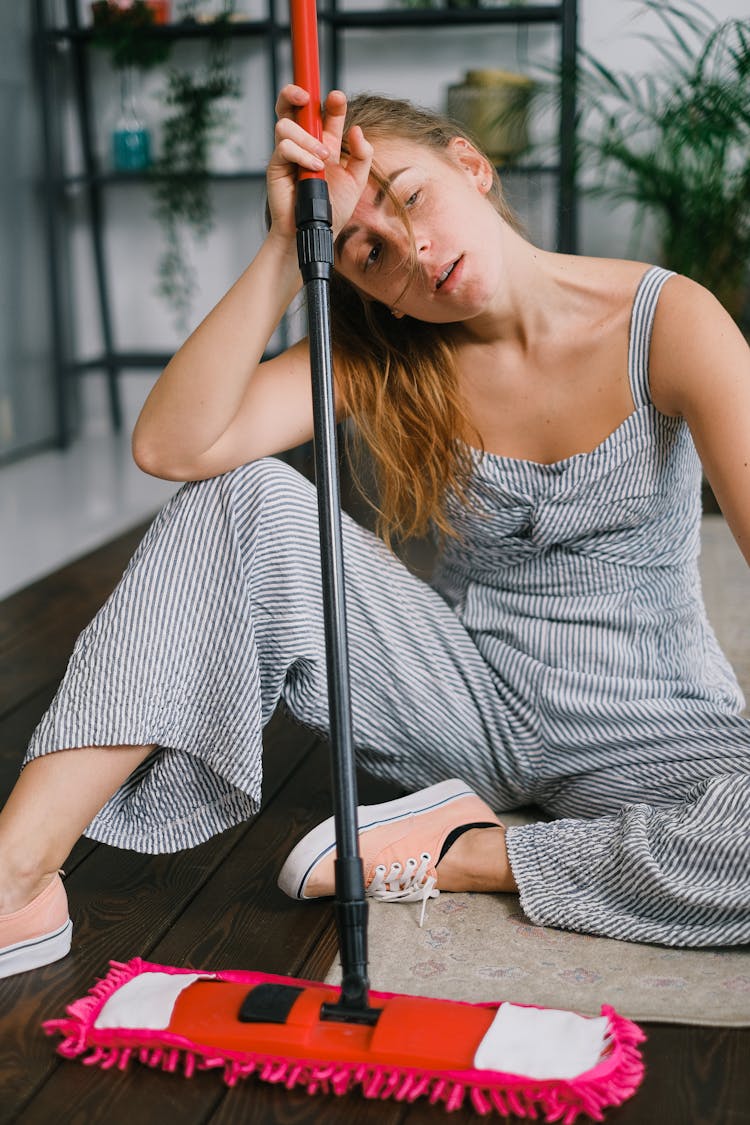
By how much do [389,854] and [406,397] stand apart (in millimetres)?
454

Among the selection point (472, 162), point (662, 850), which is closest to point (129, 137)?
point (472, 162)

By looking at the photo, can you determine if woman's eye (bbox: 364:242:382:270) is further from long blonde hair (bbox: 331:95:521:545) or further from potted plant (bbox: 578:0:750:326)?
potted plant (bbox: 578:0:750:326)

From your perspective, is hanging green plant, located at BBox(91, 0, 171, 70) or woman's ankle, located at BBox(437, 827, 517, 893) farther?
hanging green plant, located at BBox(91, 0, 171, 70)

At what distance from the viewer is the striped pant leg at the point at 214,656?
42.7 inches

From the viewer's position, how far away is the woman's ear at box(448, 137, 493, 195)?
4.03ft

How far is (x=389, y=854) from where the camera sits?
3.85ft

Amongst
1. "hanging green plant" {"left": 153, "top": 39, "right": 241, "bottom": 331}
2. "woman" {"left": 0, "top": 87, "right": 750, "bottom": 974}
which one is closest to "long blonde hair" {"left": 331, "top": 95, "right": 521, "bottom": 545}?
"woman" {"left": 0, "top": 87, "right": 750, "bottom": 974}

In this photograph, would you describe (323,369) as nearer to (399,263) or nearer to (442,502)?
(399,263)

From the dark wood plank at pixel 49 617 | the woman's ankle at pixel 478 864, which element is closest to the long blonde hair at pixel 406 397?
the woman's ankle at pixel 478 864

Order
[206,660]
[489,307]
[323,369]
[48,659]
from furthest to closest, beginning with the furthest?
[48,659], [489,307], [206,660], [323,369]

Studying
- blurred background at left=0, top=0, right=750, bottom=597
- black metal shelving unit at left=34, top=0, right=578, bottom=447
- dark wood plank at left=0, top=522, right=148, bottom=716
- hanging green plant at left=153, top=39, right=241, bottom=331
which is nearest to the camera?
dark wood plank at left=0, top=522, right=148, bottom=716

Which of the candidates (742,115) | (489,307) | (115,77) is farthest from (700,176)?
(489,307)

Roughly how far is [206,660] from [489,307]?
1.44 feet

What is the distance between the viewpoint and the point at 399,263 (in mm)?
1137
